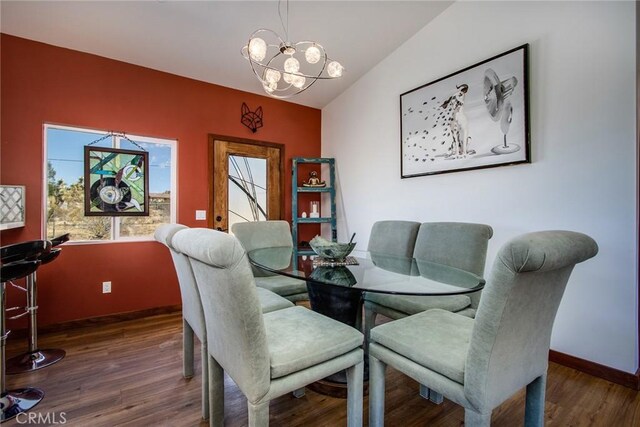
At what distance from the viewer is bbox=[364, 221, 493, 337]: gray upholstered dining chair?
201 cm

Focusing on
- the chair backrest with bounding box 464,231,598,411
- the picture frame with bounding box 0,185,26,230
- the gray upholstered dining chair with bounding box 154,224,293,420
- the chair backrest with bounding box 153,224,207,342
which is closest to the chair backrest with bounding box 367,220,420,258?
the gray upholstered dining chair with bounding box 154,224,293,420

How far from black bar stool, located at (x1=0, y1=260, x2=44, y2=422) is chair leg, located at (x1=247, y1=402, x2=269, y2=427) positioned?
157 cm

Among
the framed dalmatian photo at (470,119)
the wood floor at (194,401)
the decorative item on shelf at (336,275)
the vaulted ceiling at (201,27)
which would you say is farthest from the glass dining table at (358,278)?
the vaulted ceiling at (201,27)

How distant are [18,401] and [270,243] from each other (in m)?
1.95

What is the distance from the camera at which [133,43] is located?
2.87m

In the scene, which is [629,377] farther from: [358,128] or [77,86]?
[77,86]

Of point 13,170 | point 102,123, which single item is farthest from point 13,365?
point 102,123

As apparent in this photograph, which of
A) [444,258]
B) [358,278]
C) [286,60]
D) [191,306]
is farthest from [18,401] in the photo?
[444,258]

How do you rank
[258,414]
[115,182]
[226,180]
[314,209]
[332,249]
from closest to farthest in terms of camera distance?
[258,414], [332,249], [115,182], [226,180], [314,209]

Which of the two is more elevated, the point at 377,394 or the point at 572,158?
the point at 572,158

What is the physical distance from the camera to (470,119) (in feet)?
8.99

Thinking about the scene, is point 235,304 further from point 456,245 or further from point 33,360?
point 33,360

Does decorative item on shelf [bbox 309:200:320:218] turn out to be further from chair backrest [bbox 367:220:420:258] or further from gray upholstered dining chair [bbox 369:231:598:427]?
gray upholstered dining chair [bbox 369:231:598:427]

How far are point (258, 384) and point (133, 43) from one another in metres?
3.25
